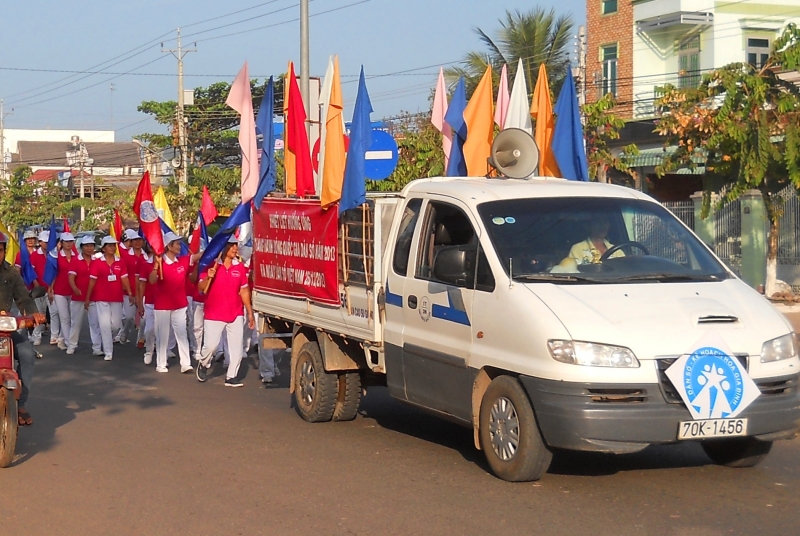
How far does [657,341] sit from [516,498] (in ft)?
4.31

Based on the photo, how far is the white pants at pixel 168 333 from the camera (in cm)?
1451

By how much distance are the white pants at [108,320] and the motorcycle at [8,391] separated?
316 inches

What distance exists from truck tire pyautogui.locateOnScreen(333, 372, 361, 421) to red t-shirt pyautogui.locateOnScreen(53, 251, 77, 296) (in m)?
9.39

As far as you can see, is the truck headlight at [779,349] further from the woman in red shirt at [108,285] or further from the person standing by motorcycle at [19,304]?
the woman in red shirt at [108,285]

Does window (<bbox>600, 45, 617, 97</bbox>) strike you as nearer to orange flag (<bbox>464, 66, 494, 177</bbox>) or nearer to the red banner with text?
orange flag (<bbox>464, 66, 494, 177</bbox>)

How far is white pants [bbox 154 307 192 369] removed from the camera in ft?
47.6

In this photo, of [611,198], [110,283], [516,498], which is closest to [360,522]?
[516,498]

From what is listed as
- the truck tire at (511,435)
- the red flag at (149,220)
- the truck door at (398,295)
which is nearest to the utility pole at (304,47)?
the red flag at (149,220)

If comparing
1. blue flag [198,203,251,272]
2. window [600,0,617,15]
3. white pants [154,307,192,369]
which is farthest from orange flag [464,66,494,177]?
window [600,0,617,15]

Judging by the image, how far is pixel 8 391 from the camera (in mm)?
8039

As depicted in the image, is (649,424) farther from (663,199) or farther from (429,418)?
(663,199)

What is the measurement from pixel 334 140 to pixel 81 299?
28.9 feet

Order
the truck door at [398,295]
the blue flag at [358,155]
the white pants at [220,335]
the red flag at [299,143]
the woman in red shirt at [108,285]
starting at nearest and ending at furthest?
the truck door at [398,295], the blue flag at [358,155], the red flag at [299,143], the white pants at [220,335], the woman in red shirt at [108,285]

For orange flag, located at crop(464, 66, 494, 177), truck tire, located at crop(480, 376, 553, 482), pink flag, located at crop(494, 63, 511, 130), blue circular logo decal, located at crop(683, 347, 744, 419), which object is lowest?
truck tire, located at crop(480, 376, 553, 482)
